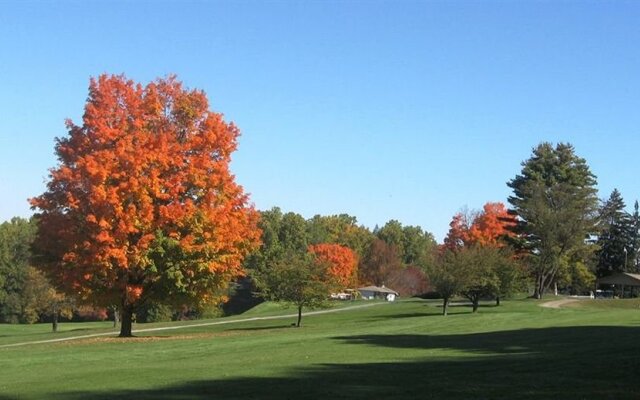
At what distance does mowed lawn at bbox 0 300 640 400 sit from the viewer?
539 inches

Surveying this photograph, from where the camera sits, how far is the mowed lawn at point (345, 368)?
1369 cm

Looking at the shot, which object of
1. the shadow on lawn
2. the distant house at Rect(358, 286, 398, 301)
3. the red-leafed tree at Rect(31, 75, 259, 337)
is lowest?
the distant house at Rect(358, 286, 398, 301)

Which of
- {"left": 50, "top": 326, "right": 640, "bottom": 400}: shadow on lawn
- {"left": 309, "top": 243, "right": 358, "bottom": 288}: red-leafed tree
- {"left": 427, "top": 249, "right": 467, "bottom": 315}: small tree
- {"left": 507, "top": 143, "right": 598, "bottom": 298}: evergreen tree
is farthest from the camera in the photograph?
{"left": 309, "top": 243, "right": 358, "bottom": 288}: red-leafed tree

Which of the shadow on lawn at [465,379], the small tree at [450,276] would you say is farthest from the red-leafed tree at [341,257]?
the shadow on lawn at [465,379]

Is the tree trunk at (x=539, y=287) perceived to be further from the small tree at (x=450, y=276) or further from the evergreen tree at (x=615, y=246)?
the evergreen tree at (x=615, y=246)

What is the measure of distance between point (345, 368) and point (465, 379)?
439cm

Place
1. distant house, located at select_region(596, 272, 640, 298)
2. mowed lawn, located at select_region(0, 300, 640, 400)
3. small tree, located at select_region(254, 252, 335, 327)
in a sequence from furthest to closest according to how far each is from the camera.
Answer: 1. distant house, located at select_region(596, 272, 640, 298)
2. small tree, located at select_region(254, 252, 335, 327)
3. mowed lawn, located at select_region(0, 300, 640, 400)

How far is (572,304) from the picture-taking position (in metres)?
58.0

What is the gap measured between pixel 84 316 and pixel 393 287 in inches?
1876

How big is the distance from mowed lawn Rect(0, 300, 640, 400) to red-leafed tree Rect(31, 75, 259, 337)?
349cm

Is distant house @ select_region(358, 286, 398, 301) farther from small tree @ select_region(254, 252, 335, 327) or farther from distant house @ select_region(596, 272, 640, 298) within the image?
small tree @ select_region(254, 252, 335, 327)

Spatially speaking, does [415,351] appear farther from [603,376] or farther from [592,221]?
[592,221]

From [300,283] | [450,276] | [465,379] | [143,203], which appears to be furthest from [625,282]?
[465,379]

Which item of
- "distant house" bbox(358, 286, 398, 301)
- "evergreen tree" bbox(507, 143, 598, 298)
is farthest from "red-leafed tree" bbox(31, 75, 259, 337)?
"distant house" bbox(358, 286, 398, 301)
